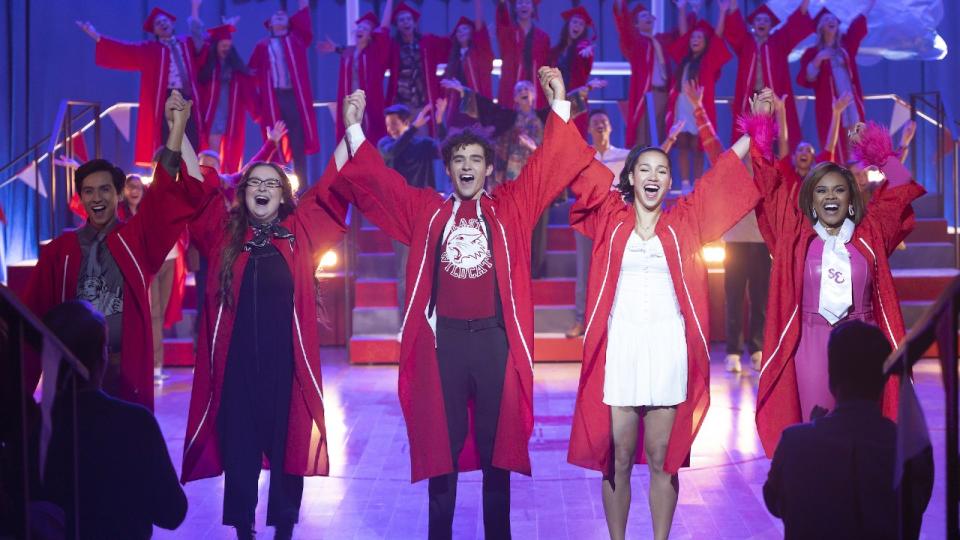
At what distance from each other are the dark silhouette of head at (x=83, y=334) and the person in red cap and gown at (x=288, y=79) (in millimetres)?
6459

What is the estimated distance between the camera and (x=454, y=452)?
3688mm

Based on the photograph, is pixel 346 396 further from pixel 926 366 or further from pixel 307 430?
pixel 926 366

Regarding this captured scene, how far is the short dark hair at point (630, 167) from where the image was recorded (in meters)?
3.74

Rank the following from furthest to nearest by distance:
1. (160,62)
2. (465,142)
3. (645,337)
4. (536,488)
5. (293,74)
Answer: (293,74)
(160,62)
(536,488)
(465,142)
(645,337)

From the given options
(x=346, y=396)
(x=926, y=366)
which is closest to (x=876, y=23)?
(x=926, y=366)

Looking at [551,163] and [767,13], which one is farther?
[767,13]

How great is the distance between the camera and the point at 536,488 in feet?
16.0

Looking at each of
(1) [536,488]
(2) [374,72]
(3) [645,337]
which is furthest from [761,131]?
(2) [374,72]

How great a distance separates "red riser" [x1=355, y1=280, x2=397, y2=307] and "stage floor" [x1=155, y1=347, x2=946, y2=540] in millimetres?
1817

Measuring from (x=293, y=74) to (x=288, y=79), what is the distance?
0.23 feet

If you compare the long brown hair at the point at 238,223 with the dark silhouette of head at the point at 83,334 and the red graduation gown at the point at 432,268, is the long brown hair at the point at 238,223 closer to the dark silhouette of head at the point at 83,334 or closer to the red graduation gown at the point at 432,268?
the red graduation gown at the point at 432,268

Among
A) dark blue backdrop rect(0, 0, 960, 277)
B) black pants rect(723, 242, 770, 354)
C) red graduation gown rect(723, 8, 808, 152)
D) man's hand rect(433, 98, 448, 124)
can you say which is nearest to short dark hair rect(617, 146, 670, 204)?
black pants rect(723, 242, 770, 354)

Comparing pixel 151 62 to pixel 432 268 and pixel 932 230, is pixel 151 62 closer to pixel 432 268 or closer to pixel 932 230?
pixel 432 268

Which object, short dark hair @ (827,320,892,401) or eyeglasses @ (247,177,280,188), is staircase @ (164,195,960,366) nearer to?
eyeglasses @ (247,177,280,188)
